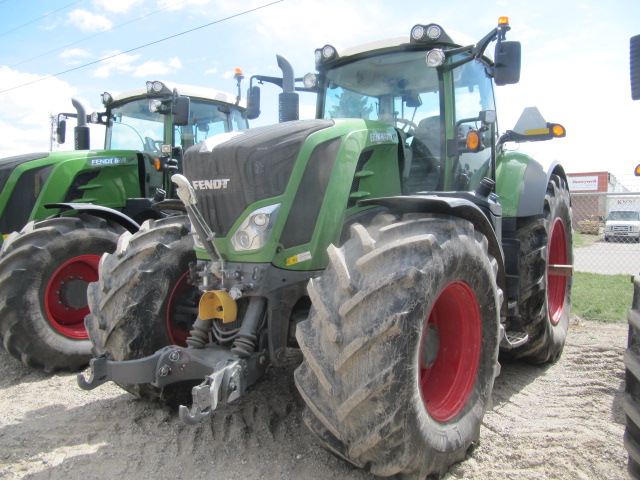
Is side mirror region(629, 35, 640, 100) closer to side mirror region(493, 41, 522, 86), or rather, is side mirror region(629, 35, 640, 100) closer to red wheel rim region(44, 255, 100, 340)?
side mirror region(493, 41, 522, 86)

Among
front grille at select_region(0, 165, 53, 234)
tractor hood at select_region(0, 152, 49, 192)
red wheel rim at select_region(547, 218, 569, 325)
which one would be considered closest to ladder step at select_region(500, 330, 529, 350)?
red wheel rim at select_region(547, 218, 569, 325)

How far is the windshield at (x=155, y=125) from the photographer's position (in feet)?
21.4

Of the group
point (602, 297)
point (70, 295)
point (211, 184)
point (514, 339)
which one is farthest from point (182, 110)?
point (602, 297)

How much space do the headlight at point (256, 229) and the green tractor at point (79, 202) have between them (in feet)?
3.89

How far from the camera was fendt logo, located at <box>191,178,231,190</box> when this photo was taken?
3064mm

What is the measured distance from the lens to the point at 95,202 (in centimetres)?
606

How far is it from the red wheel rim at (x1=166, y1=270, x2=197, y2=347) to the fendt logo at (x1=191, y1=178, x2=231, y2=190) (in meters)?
0.70

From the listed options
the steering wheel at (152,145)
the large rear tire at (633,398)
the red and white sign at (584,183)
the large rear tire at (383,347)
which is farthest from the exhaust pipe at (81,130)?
the red and white sign at (584,183)

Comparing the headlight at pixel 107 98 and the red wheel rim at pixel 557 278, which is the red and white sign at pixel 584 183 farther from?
the headlight at pixel 107 98

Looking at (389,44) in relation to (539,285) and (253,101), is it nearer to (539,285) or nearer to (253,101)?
(253,101)

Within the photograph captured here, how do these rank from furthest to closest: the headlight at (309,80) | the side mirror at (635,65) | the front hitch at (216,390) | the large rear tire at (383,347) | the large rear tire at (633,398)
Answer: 1. the headlight at (309,80)
2. the front hitch at (216,390)
3. the large rear tire at (383,347)
4. the side mirror at (635,65)
5. the large rear tire at (633,398)

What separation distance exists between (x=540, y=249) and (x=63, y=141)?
6410mm

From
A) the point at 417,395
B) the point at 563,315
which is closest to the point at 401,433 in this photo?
the point at 417,395

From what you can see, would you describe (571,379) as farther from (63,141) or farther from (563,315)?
(63,141)
